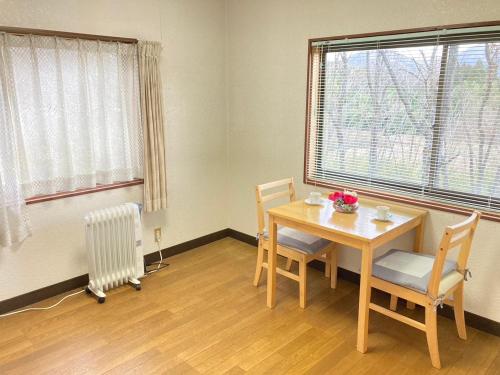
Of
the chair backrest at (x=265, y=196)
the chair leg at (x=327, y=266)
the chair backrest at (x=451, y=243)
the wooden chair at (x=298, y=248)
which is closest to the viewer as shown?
the chair backrest at (x=451, y=243)

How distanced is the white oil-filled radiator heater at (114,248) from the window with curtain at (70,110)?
296 mm

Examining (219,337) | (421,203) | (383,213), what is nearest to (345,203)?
(383,213)

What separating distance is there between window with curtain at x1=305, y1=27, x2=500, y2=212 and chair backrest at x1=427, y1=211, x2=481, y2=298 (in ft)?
1.32

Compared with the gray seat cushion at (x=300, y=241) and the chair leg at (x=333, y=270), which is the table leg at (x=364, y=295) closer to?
the gray seat cushion at (x=300, y=241)

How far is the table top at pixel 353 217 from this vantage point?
7.93ft

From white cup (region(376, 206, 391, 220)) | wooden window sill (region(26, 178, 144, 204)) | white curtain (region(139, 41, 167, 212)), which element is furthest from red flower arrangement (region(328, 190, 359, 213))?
wooden window sill (region(26, 178, 144, 204))

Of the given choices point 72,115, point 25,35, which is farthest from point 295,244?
point 25,35

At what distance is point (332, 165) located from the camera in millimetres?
3332

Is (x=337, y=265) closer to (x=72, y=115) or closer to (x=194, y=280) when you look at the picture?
(x=194, y=280)

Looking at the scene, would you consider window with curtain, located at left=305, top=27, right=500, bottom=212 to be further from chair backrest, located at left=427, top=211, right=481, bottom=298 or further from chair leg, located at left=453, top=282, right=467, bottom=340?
chair leg, located at left=453, top=282, right=467, bottom=340

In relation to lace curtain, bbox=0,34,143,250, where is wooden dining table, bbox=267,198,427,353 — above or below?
below

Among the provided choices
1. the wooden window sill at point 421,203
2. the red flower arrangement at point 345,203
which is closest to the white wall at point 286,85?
the wooden window sill at point 421,203

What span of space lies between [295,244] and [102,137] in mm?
1658

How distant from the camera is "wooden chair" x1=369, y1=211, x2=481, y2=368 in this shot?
214 centimetres
